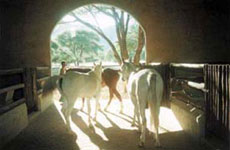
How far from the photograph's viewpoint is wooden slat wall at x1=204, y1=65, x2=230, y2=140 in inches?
119

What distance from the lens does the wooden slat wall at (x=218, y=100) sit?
3016mm

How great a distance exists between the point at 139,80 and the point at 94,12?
1399cm

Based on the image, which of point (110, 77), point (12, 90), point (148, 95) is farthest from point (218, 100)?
point (12, 90)

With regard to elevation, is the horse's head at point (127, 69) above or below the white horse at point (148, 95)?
above

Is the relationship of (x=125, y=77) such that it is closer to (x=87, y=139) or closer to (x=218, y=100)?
(x=87, y=139)

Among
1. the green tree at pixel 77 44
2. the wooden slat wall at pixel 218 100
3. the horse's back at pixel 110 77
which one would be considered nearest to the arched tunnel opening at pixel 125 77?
the wooden slat wall at pixel 218 100

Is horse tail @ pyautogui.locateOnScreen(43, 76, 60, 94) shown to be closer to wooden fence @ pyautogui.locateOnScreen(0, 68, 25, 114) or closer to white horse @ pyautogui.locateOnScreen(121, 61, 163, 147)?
wooden fence @ pyautogui.locateOnScreen(0, 68, 25, 114)

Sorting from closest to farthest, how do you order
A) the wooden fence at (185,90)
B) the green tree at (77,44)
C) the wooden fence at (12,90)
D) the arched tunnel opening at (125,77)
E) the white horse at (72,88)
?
1. the arched tunnel opening at (125,77)
2. the wooden fence at (12,90)
3. the white horse at (72,88)
4. the wooden fence at (185,90)
5. the green tree at (77,44)

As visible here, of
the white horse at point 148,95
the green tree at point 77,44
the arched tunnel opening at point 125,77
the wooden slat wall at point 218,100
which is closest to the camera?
the wooden slat wall at point 218,100

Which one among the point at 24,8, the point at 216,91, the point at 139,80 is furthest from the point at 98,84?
the point at 24,8

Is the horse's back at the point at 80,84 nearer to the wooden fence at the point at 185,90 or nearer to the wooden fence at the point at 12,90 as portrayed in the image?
the wooden fence at the point at 12,90

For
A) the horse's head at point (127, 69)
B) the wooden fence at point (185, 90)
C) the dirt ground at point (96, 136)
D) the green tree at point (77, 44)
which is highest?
the green tree at point (77, 44)

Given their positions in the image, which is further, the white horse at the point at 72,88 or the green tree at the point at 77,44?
the green tree at the point at 77,44

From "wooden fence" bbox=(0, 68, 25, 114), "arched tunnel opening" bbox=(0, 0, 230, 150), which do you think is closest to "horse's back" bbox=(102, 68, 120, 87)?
"arched tunnel opening" bbox=(0, 0, 230, 150)
